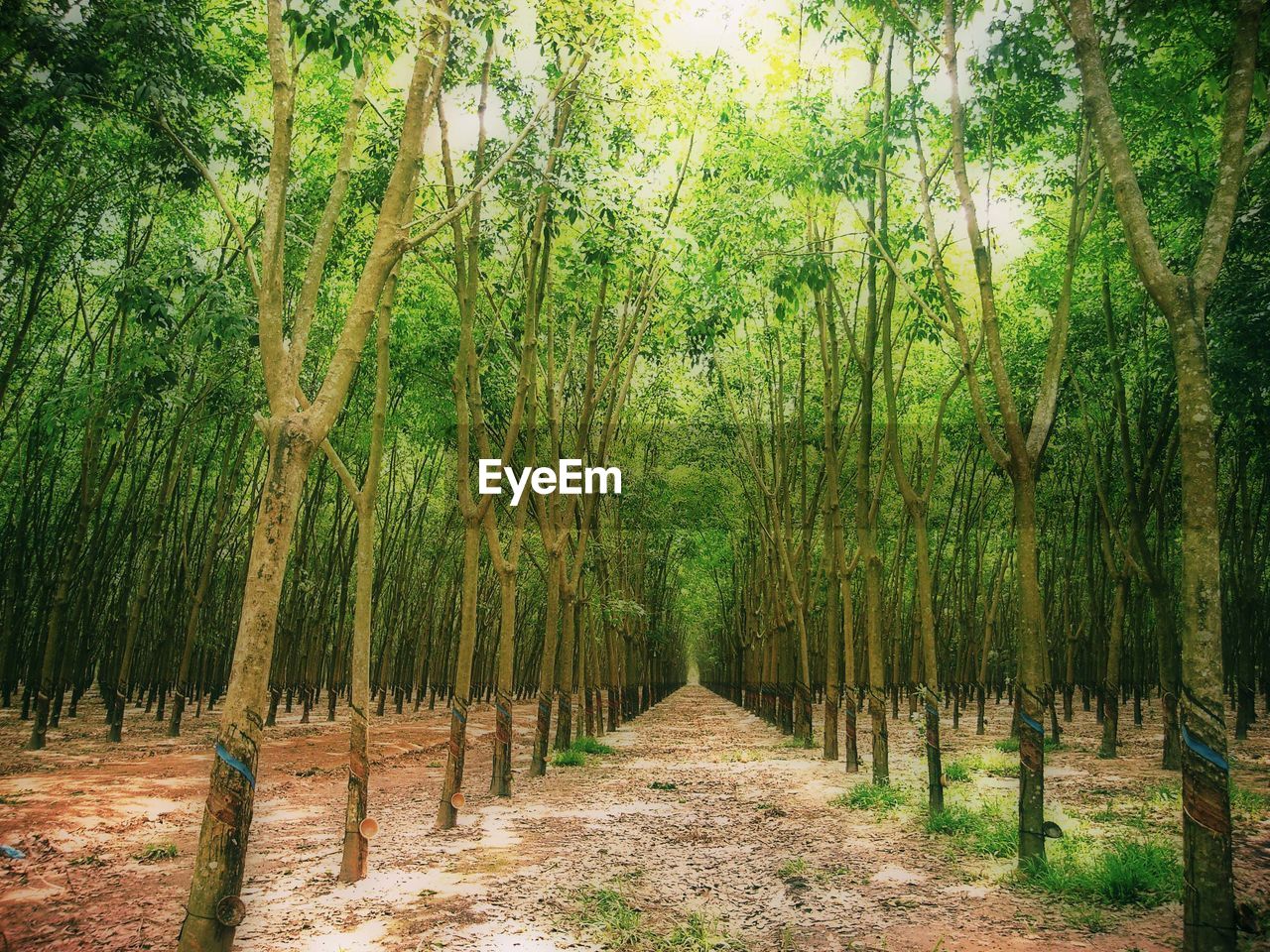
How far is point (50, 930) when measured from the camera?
578 cm

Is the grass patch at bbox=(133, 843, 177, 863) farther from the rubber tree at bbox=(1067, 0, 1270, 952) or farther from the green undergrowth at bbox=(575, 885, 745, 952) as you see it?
the rubber tree at bbox=(1067, 0, 1270, 952)

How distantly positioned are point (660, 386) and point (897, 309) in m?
5.76

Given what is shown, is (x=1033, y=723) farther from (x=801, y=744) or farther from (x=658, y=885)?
(x=801, y=744)

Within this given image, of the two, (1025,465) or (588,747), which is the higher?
(1025,465)

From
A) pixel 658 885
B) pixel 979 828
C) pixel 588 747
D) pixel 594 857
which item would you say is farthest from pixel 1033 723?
pixel 588 747

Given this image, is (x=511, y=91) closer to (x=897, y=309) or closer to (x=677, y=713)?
(x=897, y=309)

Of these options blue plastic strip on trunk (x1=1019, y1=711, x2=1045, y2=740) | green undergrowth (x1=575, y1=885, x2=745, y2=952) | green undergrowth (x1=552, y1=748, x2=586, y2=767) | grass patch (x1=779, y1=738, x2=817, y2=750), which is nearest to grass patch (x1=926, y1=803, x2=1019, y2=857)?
blue plastic strip on trunk (x1=1019, y1=711, x2=1045, y2=740)

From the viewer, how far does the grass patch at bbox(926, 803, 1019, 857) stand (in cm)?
800

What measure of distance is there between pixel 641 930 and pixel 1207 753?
13.6 feet

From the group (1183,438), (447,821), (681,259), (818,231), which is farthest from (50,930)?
(818,231)

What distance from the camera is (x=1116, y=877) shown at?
250 inches

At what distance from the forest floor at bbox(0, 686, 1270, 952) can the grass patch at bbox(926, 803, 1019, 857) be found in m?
0.05

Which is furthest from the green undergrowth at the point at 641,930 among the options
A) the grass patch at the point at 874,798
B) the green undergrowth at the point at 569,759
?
the green undergrowth at the point at 569,759

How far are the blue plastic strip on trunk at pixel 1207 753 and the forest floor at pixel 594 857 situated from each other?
1403 millimetres
